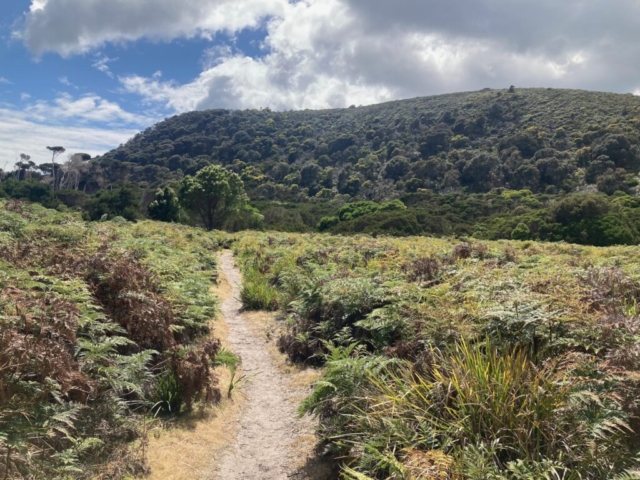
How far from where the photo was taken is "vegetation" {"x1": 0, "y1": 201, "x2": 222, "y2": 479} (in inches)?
144

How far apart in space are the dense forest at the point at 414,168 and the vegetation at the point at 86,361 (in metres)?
28.3

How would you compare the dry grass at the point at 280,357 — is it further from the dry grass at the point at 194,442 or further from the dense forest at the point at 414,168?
the dense forest at the point at 414,168

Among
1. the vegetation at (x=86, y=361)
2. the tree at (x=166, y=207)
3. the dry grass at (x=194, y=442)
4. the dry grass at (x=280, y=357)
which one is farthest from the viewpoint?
the tree at (x=166, y=207)

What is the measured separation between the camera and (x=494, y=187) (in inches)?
2798

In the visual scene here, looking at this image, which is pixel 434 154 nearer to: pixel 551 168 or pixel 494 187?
pixel 494 187

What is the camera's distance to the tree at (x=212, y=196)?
46344 millimetres

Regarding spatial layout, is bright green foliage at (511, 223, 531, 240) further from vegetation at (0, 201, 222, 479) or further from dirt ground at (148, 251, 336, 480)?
vegetation at (0, 201, 222, 479)

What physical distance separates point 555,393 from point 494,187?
7375 centimetres

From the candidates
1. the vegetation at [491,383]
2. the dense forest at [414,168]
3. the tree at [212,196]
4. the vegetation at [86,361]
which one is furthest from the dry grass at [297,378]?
the tree at [212,196]

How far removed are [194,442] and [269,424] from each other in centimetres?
119

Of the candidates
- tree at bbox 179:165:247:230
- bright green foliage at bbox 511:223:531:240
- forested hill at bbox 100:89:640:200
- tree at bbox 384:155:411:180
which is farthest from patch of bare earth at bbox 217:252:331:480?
tree at bbox 384:155:411:180

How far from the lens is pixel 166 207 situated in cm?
4794

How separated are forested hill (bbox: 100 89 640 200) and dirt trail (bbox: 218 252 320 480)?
6142 cm

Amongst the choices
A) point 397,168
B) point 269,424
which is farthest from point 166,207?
point 397,168
